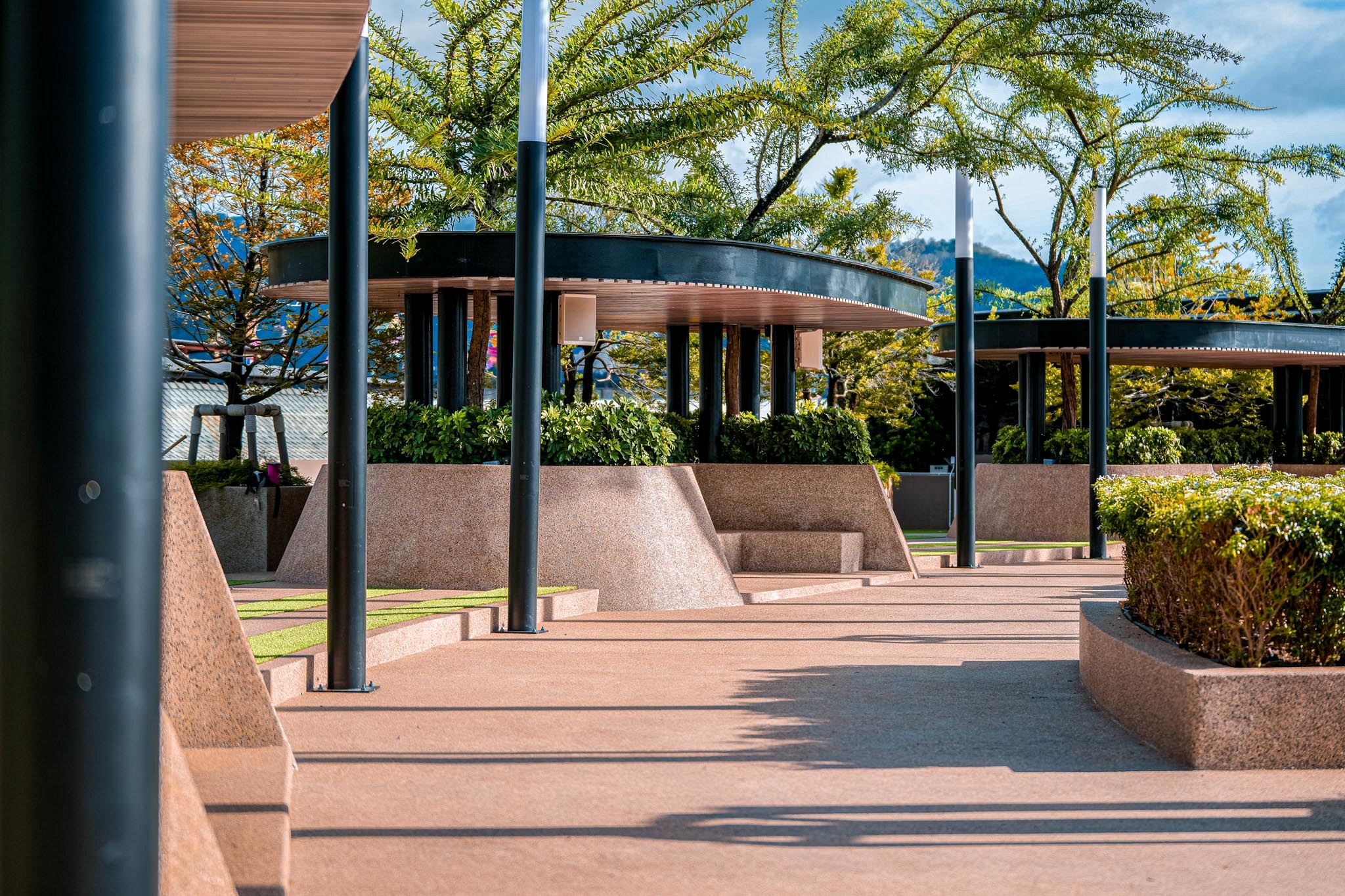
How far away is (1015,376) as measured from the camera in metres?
38.3

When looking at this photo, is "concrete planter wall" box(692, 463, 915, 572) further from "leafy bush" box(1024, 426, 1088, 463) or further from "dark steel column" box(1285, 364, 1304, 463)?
"dark steel column" box(1285, 364, 1304, 463)

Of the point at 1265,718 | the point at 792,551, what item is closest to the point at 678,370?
the point at 792,551

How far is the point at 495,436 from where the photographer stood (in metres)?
13.7

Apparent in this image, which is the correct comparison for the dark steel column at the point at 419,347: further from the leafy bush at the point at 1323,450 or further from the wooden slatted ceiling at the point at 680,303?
A: the leafy bush at the point at 1323,450

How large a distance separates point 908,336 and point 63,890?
31938mm

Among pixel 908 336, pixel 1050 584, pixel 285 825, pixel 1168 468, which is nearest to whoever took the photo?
pixel 285 825

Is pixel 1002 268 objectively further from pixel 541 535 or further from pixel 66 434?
pixel 66 434

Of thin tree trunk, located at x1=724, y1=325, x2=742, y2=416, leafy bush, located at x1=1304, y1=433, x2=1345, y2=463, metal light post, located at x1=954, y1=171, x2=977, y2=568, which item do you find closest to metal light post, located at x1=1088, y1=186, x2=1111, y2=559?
metal light post, located at x1=954, y1=171, x2=977, y2=568

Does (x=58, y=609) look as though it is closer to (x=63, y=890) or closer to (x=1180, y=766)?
(x=63, y=890)

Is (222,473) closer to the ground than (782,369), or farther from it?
closer to the ground

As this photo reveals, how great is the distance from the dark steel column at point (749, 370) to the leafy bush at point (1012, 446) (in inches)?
314

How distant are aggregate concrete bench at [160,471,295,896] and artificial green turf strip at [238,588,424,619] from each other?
15.7ft

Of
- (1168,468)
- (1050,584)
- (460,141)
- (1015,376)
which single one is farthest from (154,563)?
(1015,376)

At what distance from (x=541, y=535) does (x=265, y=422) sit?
2257cm
